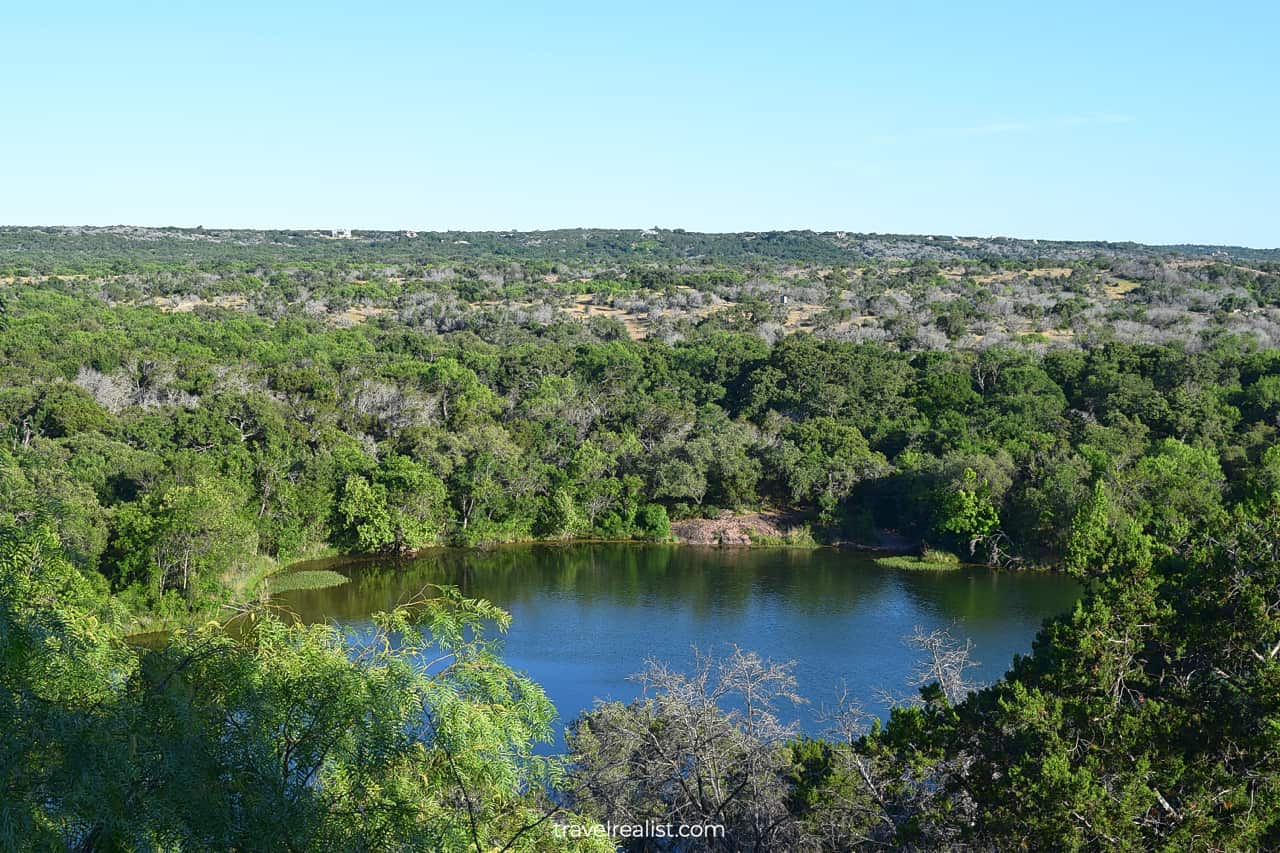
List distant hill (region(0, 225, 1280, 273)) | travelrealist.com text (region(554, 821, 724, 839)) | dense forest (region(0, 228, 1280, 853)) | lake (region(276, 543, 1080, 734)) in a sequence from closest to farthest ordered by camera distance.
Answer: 1. dense forest (region(0, 228, 1280, 853))
2. travelrealist.com text (region(554, 821, 724, 839))
3. lake (region(276, 543, 1080, 734))
4. distant hill (region(0, 225, 1280, 273))

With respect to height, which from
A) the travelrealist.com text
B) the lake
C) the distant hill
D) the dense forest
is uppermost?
the distant hill

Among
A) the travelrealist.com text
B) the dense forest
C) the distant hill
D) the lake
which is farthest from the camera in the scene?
the distant hill

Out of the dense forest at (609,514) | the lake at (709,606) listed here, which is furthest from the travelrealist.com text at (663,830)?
the lake at (709,606)

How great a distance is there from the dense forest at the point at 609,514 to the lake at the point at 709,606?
5.84 feet

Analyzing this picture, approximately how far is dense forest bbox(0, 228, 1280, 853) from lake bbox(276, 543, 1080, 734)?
178 centimetres

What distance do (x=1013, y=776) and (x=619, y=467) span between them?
3161 centimetres

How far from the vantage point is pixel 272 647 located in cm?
962

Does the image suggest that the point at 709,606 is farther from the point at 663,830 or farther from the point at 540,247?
the point at 540,247

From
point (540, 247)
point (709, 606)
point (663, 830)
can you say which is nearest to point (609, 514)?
point (709, 606)

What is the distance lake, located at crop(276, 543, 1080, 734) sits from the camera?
26141 millimetres

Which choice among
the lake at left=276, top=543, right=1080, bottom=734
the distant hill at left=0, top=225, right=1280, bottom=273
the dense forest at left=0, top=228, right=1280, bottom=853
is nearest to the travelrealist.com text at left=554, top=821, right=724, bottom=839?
the dense forest at left=0, top=228, right=1280, bottom=853

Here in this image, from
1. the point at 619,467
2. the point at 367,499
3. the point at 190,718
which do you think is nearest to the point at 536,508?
the point at 619,467

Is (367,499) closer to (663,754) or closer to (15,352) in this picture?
(15,352)

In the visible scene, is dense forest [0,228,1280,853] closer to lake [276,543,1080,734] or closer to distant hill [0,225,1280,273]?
lake [276,543,1080,734]
